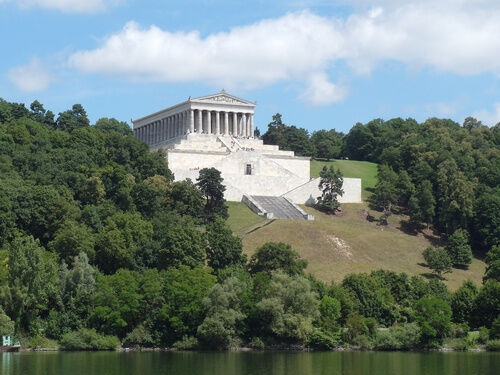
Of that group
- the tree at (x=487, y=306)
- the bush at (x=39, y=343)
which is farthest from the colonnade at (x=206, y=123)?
the bush at (x=39, y=343)

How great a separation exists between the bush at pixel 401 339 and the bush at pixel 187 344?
11936 millimetres

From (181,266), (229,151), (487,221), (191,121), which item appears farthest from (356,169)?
(181,266)

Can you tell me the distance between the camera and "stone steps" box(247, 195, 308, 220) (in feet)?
312

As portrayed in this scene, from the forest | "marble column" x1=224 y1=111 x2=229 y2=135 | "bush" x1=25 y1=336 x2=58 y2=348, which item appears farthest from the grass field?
"marble column" x1=224 y1=111 x2=229 y2=135

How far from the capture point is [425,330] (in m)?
64.6

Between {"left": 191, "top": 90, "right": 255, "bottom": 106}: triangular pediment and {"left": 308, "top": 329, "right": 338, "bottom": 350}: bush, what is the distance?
6384 cm

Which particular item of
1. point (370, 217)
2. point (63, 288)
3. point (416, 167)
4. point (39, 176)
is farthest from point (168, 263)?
point (416, 167)

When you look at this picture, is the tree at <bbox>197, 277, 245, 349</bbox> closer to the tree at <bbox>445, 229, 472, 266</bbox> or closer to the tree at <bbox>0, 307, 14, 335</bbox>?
the tree at <bbox>0, 307, 14, 335</bbox>

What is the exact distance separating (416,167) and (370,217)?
13.9 meters

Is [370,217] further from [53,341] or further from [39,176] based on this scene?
[53,341]

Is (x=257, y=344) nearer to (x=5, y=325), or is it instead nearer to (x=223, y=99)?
(x=5, y=325)

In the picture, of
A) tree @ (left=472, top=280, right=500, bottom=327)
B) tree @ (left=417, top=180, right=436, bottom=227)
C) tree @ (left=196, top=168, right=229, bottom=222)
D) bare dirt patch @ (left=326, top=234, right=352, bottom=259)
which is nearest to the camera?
tree @ (left=472, top=280, right=500, bottom=327)

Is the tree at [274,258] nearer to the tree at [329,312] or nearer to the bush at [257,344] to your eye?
the tree at [329,312]

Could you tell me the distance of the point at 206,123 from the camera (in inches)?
4941
